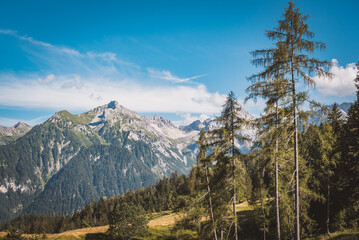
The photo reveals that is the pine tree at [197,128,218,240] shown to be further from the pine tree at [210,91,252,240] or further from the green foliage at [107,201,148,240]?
the green foliage at [107,201,148,240]

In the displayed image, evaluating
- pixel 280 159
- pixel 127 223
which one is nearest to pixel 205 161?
pixel 280 159

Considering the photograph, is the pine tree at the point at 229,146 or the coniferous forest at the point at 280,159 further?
the pine tree at the point at 229,146

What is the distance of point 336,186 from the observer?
2980 centimetres

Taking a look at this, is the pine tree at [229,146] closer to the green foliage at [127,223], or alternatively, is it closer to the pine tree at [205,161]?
the pine tree at [205,161]

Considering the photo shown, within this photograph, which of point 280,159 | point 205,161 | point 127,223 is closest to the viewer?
point 280,159

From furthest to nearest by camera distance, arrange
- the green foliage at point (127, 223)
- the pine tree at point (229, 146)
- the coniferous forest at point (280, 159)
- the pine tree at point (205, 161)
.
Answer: the green foliage at point (127, 223) → the pine tree at point (205, 161) → the pine tree at point (229, 146) → the coniferous forest at point (280, 159)

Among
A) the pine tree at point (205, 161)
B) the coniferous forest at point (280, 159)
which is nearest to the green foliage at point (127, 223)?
the coniferous forest at point (280, 159)

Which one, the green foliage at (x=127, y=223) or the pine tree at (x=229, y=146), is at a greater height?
the pine tree at (x=229, y=146)

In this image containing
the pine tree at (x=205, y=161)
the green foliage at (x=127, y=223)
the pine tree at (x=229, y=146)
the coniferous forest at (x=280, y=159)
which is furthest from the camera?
the green foliage at (x=127, y=223)

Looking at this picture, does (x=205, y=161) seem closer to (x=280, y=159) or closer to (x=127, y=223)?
(x=280, y=159)

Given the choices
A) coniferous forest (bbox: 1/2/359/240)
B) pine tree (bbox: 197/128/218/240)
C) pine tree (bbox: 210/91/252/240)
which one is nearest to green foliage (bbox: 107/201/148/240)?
coniferous forest (bbox: 1/2/359/240)

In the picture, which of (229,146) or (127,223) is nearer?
(229,146)

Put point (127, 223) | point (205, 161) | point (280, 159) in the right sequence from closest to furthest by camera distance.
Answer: point (280, 159) < point (205, 161) < point (127, 223)

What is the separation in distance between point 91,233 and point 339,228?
53407 mm
